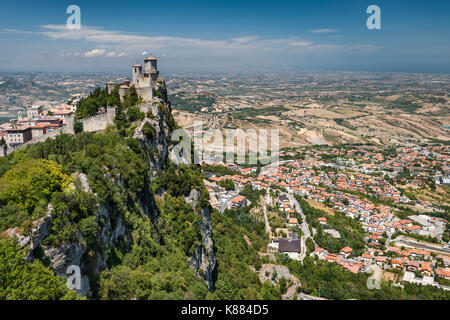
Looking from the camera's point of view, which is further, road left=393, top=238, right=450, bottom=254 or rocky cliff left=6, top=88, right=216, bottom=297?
road left=393, top=238, right=450, bottom=254

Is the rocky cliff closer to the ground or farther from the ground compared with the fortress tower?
closer to the ground

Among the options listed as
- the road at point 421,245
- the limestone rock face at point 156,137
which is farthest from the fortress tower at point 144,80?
the road at point 421,245

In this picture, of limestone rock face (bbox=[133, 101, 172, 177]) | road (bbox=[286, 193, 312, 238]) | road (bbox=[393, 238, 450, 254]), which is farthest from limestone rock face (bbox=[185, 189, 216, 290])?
road (bbox=[393, 238, 450, 254])

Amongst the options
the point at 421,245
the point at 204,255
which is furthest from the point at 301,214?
the point at 204,255

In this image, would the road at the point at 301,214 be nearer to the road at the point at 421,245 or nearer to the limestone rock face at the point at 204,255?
the road at the point at 421,245

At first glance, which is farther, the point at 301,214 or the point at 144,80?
the point at 301,214

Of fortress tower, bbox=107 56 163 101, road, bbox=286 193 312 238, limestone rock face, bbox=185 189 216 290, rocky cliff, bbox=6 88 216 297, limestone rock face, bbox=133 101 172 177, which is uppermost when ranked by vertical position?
fortress tower, bbox=107 56 163 101

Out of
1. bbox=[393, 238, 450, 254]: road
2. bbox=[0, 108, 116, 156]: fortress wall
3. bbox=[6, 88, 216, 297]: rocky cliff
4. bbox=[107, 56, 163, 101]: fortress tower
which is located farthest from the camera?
bbox=[393, 238, 450, 254]: road

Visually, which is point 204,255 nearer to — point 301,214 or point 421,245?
point 301,214

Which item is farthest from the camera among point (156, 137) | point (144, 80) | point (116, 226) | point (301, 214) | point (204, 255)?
point (301, 214)

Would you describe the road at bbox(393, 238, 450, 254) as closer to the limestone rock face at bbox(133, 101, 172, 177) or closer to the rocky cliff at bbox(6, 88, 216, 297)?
the rocky cliff at bbox(6, 88, 216, 297)
